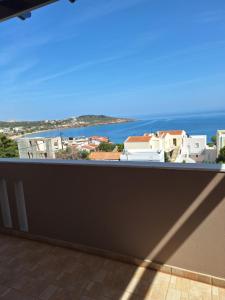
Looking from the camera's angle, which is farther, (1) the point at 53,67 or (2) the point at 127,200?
(1) the point at 53,67

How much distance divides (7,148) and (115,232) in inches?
60.5

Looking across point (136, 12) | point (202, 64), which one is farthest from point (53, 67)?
point (202, 64)

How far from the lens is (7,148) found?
8.19ft

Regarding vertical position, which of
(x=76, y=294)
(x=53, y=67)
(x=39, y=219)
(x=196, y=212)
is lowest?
(x=76, y=294)

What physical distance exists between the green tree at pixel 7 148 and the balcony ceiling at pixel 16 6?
50.9 inches

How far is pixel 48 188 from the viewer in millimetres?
2137

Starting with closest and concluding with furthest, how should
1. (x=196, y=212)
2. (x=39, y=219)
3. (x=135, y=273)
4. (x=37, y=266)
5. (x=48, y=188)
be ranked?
1. (x=196, y=212)
2. (x=135, y=273)
3. (x=37, y=266)
4. (x=48, y=188)
5. (x=39, y=219)

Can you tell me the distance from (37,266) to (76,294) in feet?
1.72

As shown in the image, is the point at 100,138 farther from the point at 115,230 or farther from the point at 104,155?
the point at 115,230

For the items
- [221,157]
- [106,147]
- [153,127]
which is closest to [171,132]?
[153,127]

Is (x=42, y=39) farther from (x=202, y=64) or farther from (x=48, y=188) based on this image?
(x=48, y=188)

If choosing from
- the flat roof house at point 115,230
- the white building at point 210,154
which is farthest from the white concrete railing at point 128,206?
the white building at point 210,154

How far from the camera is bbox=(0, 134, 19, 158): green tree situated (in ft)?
7.99

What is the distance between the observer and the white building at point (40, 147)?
2102 mm
